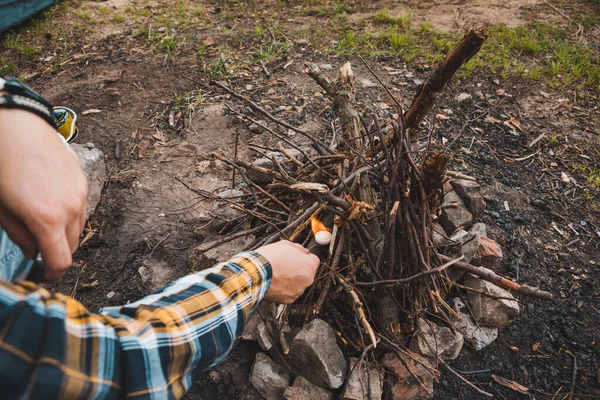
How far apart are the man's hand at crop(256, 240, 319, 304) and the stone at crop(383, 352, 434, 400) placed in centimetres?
80

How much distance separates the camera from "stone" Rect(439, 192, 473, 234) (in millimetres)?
2535

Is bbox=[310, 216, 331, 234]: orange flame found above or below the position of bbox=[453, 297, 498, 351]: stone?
above

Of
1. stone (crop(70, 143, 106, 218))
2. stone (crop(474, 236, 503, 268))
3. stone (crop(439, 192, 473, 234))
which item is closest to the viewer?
stone (crop(474, 236, 503, 268))

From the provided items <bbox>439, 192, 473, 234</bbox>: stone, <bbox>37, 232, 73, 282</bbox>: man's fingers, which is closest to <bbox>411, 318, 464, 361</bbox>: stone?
<bbox>439, 192, 473, 234</bbox>: stone

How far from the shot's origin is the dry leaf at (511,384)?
2.08 metres

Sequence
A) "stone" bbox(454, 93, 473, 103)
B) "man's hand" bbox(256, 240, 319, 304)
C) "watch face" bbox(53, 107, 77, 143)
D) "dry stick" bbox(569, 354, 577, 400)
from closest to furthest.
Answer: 1. "man's hand" bbox(256, 240, 319, 304)
2. "dry stick" bbox(569, 354, 577, 400)
3. "watch face" bbox(53, 107, 77, 143)
4. "stone" bbox(454, 93, 473, 103)

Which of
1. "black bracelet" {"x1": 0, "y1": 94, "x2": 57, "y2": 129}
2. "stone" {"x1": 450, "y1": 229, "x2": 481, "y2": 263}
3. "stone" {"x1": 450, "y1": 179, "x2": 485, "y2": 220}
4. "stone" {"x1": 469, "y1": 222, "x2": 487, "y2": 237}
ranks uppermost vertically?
"black bracelet" {"x1": 0, "y1": 94, "x2": 57, "y2": 129}

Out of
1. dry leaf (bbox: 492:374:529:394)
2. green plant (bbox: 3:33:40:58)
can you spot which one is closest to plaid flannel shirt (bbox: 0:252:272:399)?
dry leaf (bbox: 492:374:529:394)

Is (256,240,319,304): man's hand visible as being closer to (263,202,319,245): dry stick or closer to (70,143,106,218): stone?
(263,202,319,245): dry stick

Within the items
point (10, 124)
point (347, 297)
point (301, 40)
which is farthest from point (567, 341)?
point (301, 40)

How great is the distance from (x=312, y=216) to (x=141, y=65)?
382 centimetres

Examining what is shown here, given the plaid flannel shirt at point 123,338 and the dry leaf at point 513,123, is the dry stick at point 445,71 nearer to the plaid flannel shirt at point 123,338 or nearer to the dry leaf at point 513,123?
the plaid flannel shirt at point 123,338

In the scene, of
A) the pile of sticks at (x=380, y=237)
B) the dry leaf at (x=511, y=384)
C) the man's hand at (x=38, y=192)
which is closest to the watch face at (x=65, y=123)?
the pile of sticks at (x=380, y=237)

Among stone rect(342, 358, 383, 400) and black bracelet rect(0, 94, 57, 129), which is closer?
black bracelet rect(0, 94, 57, 129)
